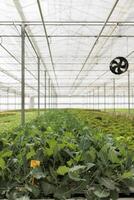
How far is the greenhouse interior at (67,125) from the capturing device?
1.97 meters

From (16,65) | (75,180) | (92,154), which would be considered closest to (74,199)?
(75,180)

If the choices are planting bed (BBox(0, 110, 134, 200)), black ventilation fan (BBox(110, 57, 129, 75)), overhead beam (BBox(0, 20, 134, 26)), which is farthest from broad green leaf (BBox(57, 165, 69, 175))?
black ventilation fan (BBox(110, 57, 129, 75))

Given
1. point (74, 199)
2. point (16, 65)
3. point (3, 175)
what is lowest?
point (74, 199)

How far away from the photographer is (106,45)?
1299 centimetres

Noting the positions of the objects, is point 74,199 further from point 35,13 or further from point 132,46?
point 132,46

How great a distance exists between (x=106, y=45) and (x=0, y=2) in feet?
20.4

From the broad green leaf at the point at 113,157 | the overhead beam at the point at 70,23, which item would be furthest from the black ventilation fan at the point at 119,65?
the broad green leaf at the point at 113,157

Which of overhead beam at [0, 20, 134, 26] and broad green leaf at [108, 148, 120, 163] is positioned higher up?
overhead beam at [0, 20, 134, 26]

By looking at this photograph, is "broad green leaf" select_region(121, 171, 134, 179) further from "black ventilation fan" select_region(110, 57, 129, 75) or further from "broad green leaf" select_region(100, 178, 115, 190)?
"black ventilation fan" select_region(110, 57, 129, 75)

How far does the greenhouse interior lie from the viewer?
1.97 meters

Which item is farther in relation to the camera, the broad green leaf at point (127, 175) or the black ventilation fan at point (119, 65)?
the black ventilation fan at point (119, 65)

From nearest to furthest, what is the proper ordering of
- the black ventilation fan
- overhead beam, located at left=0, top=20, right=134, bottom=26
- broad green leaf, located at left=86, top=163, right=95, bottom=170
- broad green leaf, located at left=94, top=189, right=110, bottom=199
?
broad green leaf, located at left=94, top=189, right=110, bottom=199 → broad green leaf, located at left=86, top=163, right=95, bottom=170 → overhead beam, located at left=0, top=20, right=134, bottom=26 → the black ventilation fan

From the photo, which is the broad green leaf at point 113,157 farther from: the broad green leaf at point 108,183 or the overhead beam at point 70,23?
A: the overhead beam at point 70,23

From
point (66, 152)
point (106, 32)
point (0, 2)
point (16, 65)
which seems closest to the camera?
point (66, 152)
